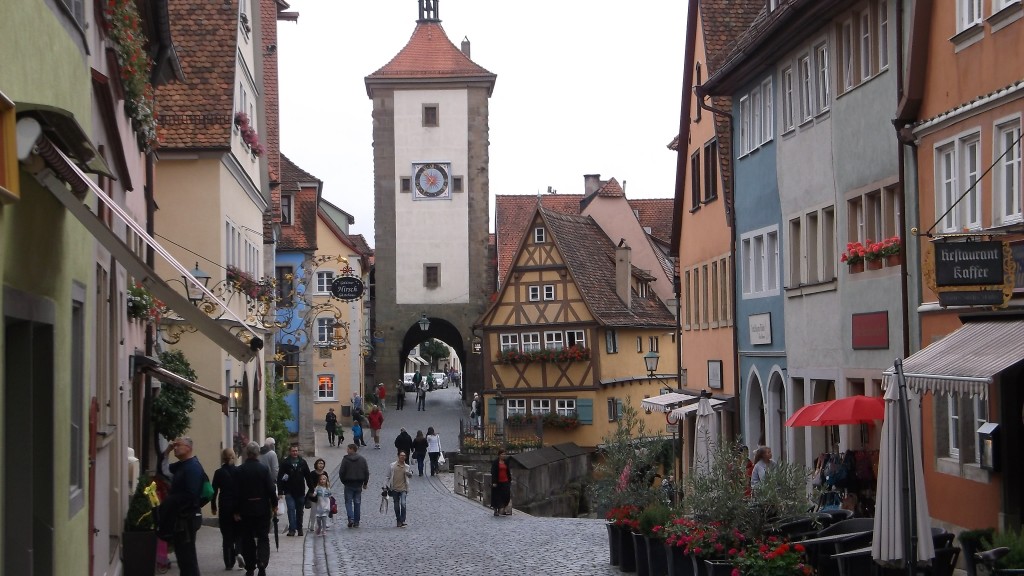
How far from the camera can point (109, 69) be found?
13.1 m

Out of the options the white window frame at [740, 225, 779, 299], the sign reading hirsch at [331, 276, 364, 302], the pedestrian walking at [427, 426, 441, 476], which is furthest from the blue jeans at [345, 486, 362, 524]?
the pedestrian walking at [427, 426, 441, 476]

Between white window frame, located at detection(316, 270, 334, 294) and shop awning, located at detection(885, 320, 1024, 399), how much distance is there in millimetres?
44587

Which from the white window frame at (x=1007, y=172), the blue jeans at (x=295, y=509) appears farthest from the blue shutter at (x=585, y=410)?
the white window frame at (x=1007, y=172)

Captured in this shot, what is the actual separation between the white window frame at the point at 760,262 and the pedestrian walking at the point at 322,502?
7705 mm

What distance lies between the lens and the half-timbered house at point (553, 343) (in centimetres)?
4875

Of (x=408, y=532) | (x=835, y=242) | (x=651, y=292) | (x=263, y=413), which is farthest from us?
(x=651, y=292)

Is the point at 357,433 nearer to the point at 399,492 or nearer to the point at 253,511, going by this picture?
the point at 399,492

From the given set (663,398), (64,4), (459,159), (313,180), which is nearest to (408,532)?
(663,398)

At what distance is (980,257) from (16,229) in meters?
8.80

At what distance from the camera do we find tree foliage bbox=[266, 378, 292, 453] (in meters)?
33.2

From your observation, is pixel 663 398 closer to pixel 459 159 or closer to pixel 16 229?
pixel 16 229

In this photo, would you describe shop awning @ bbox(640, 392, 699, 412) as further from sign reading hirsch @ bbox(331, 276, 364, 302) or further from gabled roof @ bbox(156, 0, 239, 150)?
sign reading hirsch @ bbox(331, 276, 364, 302)

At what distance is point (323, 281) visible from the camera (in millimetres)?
57625

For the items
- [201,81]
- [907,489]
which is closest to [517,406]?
[201,81]
